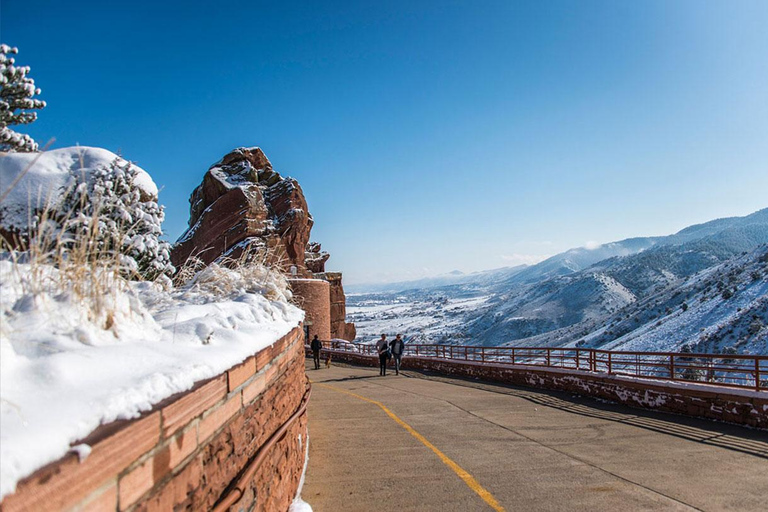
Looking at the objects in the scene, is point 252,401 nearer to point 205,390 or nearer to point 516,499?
point 205,390

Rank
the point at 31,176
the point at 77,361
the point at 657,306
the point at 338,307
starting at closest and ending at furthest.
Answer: the point at 77,361 < the point at 31,176 < the point at 338,307 < the point at 657,306

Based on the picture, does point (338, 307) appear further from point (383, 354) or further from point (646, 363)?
point (646, 363)

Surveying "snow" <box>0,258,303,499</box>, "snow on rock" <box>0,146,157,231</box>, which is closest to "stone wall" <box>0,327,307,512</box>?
"snow" <box>0,258,303,499</box>

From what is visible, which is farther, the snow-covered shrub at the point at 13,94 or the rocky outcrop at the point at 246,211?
the rocky outcrop at the point at 246,211

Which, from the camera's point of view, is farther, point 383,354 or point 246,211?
point 246,211

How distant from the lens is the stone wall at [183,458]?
1.49m

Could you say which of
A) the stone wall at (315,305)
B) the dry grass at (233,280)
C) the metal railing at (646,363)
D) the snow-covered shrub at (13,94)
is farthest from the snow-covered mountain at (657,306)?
the snow-covered shrub at (13,94)

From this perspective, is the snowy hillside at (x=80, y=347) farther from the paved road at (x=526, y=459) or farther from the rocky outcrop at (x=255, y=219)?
the rocky outcrop at (x=255, y=219)

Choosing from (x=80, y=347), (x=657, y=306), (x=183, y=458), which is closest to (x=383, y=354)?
(x=183, y=458)

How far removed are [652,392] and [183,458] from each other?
37.5 ft

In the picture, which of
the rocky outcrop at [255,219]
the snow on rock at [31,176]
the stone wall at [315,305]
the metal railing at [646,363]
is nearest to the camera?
the metal railing at [646,363]

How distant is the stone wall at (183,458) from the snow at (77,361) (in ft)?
0.19

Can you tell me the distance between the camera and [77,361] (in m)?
1.96

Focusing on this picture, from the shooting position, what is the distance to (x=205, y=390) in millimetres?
2504
